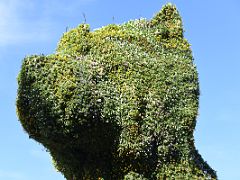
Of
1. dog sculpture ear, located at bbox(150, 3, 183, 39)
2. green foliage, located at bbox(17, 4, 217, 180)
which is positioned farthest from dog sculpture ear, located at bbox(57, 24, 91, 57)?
dog sculpture ear, located at bbox(150, 3, 183, 39)

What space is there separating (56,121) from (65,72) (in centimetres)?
137

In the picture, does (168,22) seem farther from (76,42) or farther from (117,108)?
(117,108)

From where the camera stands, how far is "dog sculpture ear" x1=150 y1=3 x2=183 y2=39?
19.5 m

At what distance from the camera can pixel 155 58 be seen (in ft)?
61.1

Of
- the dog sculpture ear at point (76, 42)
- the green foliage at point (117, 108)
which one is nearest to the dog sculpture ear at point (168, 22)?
the green foliage at point (117, 108)

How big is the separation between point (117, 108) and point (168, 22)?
12.4ft

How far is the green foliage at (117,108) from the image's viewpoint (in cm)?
1745

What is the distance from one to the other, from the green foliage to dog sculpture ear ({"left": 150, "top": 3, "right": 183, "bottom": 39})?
3.11 ft

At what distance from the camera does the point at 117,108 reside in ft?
57.7

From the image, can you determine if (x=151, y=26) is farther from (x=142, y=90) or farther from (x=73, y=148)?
(x=73, y=148)

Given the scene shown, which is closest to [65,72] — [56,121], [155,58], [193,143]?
[56,121]

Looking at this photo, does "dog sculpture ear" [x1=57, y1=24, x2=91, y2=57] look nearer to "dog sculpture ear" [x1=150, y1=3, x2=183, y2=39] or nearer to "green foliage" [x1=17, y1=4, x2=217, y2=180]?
"green foliage" [x1=17, y1=4, x2=217, y2=180]

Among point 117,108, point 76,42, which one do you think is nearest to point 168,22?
point 76,42

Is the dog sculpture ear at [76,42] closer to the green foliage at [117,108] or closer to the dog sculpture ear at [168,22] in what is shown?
the green foliage at [117,108]
